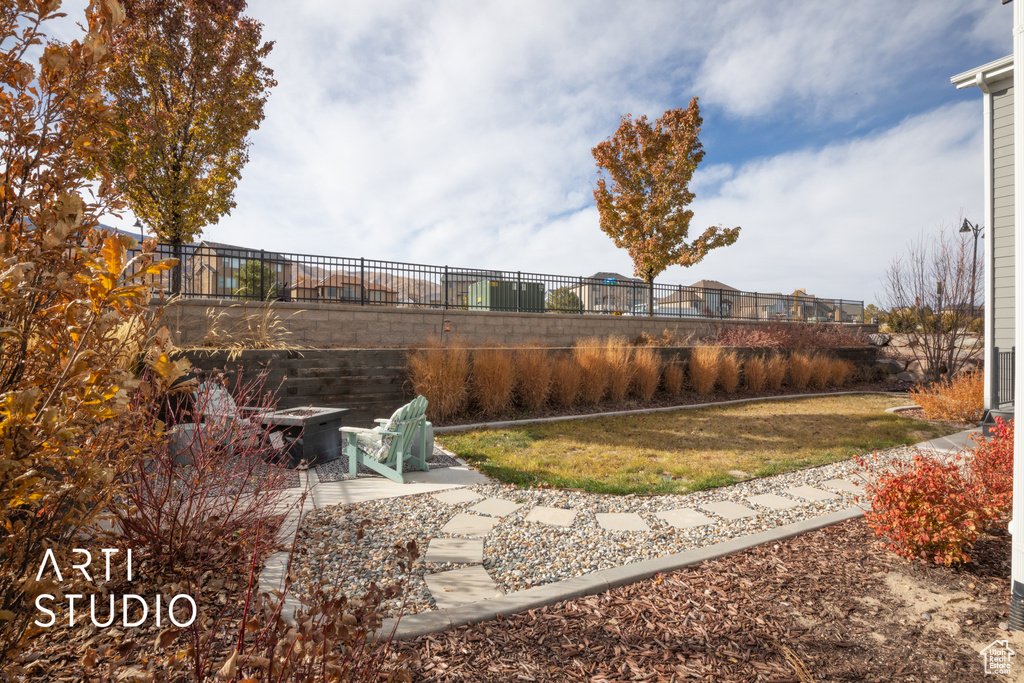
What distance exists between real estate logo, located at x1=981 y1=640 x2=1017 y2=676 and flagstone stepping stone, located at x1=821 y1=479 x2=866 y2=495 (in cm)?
223

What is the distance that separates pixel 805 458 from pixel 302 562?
17.6 ft

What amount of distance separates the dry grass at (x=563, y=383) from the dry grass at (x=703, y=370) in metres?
3.18

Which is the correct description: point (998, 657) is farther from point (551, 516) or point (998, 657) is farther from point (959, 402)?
point (959, 402)

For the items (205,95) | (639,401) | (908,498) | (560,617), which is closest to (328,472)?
(560,617)

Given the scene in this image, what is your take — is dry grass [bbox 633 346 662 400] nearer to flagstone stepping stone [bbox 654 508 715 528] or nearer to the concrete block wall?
the concrete block wall

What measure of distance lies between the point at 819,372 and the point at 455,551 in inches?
463

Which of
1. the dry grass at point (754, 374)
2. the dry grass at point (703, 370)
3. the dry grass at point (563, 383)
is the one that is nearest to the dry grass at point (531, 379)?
the dry grass at point (563, 383)

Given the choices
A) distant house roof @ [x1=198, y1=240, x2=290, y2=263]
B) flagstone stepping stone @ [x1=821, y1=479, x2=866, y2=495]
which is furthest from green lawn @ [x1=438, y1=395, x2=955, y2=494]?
distant house roof @ [x1=198, y1=240, x2=290, y2=263]

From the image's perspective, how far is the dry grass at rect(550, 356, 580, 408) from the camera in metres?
7.85

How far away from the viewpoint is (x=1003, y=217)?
24.0ft

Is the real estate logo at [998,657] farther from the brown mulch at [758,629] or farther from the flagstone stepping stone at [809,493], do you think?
the flagstone stepping stone at [809,493]

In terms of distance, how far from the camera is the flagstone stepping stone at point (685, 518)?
3.32 metres

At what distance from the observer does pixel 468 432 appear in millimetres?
6344

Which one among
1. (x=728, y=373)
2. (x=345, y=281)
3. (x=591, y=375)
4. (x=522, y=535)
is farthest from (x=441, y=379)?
(x=728, y=373)
